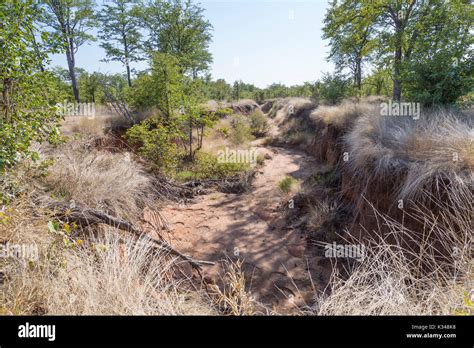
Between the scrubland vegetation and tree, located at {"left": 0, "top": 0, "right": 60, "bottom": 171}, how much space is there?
0.02 meters

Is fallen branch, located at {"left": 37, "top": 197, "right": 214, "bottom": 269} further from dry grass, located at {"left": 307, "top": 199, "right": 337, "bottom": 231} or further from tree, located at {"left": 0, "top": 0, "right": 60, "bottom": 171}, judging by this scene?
dry grass, located at {"left": 307, "top": 199, "right": 337, "bottom": 231}

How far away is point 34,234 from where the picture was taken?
2.09 meters

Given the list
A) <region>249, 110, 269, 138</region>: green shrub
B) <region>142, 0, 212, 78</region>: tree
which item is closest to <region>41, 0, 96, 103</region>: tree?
<region>142, 0, 212, 78</region>: tree

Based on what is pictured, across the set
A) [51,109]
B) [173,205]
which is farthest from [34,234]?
[173,205]

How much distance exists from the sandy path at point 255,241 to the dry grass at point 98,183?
3.22 ft

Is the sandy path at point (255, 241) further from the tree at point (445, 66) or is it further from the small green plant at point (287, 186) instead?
the tree at point (445, 66)

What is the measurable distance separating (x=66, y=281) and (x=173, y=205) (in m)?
3.63

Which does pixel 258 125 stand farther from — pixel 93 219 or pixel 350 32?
pixel 93 219

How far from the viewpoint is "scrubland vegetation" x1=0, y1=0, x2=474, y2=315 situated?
70.5 inches

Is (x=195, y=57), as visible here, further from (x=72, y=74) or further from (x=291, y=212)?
(x=291, y=212)

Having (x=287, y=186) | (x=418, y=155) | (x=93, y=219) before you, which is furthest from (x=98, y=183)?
(x=418, y=155)

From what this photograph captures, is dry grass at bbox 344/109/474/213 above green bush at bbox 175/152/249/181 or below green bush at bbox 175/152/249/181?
above

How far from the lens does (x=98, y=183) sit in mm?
3441

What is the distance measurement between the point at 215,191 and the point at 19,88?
4725 mm
